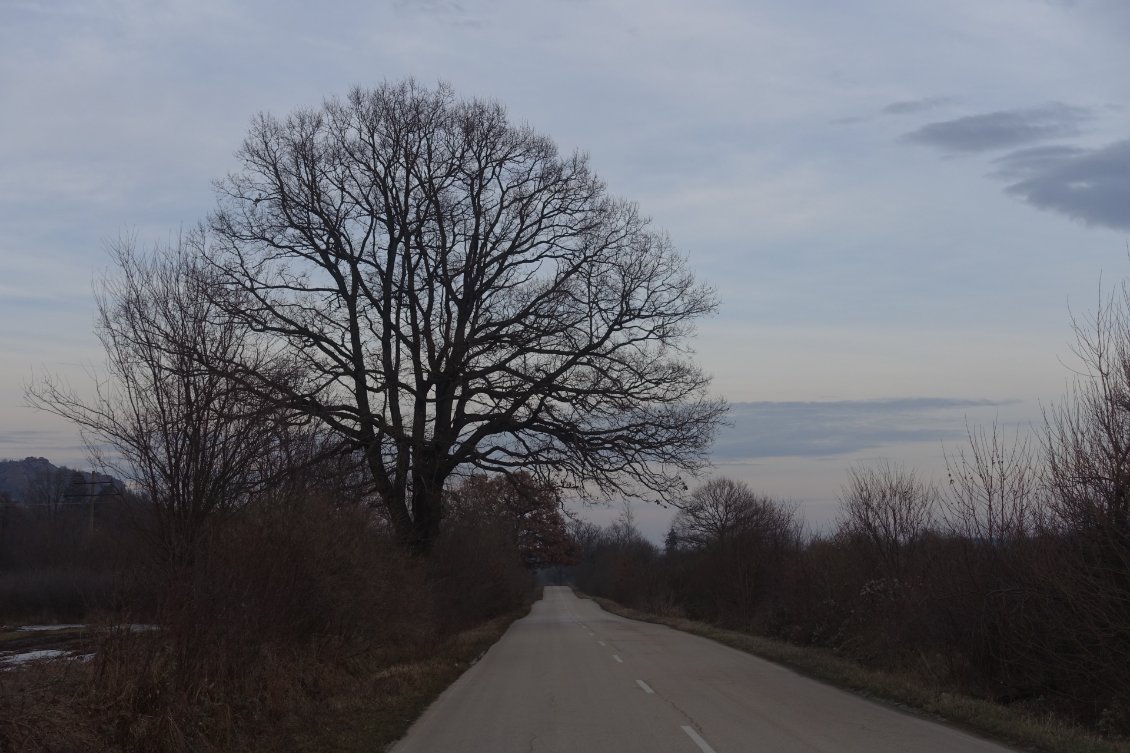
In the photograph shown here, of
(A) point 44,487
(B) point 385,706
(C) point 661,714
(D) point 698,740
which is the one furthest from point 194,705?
(A) point 44,487

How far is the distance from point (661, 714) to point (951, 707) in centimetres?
430

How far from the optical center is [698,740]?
1138 centimetres

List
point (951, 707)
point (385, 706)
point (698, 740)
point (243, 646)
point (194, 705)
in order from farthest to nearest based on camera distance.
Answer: point (385, 706) < point (951, 707) < point (243, 646) < point (698, 740) < point (194, 705)

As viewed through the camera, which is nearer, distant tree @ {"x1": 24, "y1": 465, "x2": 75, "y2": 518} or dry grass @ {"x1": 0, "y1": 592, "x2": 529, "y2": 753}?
dry grass @ {"x1": 0, "y1": 592, "x2": 529, "y2": 753}

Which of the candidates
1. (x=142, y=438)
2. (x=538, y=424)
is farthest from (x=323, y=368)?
(x=142, y=438)

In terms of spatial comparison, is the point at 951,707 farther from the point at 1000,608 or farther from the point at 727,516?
the point at 727,516

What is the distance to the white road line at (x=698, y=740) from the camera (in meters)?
10.8

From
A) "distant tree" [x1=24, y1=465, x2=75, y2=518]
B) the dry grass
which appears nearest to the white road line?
the dry grass

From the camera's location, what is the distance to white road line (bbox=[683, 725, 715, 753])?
10.8 metres

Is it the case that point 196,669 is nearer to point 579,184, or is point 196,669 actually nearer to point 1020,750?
point 1020,750

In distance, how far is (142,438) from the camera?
13.4 m

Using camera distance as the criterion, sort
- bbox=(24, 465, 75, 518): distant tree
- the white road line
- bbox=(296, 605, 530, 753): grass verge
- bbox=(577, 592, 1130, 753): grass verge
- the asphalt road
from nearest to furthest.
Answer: the white road line
bbox=(577, 592, 1130, 753): grass verge
the asphalt road
bbox=(296, 605, 530, 753): grass verge
bbox=(24, 465, 75, 518): distant tree

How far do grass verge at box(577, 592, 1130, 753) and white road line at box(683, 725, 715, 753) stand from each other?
367cm

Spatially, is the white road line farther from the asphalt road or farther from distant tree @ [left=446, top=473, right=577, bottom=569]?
Result: distant tree @ [left=446, top=473, right=577, bottom=569]
